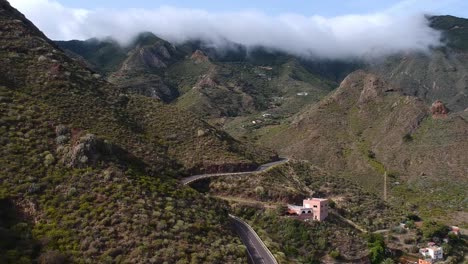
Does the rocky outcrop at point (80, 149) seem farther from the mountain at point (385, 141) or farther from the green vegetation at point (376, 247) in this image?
the mountain at point (385, 141)

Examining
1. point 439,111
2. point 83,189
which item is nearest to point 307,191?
point 83,189

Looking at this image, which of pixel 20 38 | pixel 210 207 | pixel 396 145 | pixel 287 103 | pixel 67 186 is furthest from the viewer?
pixel 287 103

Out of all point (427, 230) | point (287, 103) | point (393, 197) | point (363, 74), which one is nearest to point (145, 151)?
point (427, 230)

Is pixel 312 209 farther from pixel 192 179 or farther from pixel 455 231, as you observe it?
pixel 455 231

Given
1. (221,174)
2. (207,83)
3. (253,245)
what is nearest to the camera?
(253,245)

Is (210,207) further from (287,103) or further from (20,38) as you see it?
(287,103)
